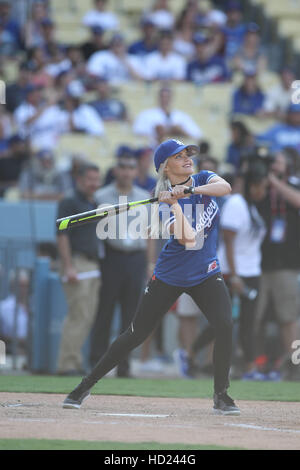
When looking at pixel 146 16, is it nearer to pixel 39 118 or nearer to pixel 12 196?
pixel 39 118

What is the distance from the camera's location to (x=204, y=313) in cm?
708

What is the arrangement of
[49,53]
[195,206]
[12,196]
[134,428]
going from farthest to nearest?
1. [49,53]
2. [12,196]
3. [195,206]
4. [134,428]

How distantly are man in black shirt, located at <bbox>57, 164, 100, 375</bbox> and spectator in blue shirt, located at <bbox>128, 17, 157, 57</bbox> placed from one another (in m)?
6.82

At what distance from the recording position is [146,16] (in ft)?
61.5

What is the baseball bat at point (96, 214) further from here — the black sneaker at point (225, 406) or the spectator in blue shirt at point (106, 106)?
the spectator in blue shirt at point (106, 106)

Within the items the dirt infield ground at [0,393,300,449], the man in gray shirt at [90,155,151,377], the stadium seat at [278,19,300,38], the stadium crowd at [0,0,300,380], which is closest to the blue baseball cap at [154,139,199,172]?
the dirt infield ground at [0,393,300,449]

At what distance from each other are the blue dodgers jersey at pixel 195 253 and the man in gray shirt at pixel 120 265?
3572 mm

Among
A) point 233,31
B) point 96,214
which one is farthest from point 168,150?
point 233,31

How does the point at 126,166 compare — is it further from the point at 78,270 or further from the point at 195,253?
the point at 195,253

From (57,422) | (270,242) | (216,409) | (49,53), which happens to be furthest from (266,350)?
(49,53)

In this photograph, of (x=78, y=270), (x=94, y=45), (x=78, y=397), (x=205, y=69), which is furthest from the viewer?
(x=94, y=45)

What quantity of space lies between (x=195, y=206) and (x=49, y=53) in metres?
11.0

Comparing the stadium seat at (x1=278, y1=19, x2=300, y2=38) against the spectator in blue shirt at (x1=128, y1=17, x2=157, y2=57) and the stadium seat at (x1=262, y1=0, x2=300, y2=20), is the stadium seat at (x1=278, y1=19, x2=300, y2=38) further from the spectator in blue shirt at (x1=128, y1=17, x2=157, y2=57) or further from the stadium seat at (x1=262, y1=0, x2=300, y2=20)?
the spectator in blue shirt at (x1=128, y1=17, x2=157, y2=57)

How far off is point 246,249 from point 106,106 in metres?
6.07
